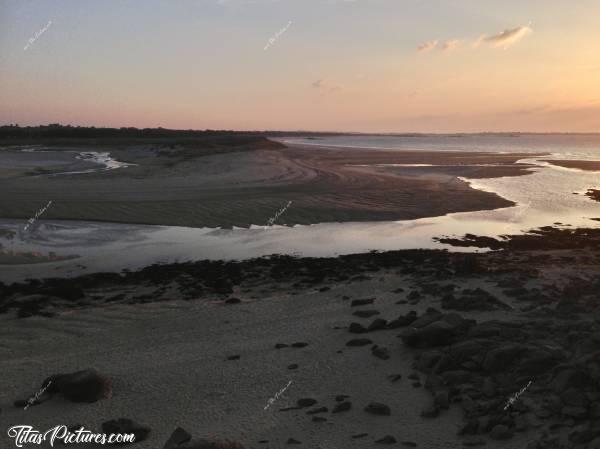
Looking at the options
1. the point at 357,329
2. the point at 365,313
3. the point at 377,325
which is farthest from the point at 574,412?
the point at 365,313

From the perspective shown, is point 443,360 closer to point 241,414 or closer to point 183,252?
point 241,414

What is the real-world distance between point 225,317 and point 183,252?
6.51 m

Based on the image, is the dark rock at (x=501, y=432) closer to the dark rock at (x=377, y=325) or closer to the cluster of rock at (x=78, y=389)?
the dark rock at (x=377, y=325)

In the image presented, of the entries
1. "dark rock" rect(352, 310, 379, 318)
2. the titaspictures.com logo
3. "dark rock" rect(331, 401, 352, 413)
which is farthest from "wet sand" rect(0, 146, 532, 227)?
"dark rock" rect(331, 401, 352, 413)

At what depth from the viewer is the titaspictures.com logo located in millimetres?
6523

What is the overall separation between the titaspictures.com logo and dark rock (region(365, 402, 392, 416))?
9.47 feet

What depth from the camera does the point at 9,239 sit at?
1845cm

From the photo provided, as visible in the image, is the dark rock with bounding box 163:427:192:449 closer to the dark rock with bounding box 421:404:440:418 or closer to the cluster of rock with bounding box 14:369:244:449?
the cluster of rock with bounding box 14:369:244:449

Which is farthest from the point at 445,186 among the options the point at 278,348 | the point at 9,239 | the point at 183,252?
the point at 278,348

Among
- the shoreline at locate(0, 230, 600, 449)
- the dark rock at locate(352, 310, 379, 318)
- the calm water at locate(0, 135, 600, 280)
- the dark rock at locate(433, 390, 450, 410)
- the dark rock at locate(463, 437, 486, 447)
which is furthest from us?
the calm water at locate(0, 135, 600, 280)

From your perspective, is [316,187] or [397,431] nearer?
[397,431]

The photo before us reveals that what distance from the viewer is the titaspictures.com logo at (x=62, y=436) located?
6.52 metres

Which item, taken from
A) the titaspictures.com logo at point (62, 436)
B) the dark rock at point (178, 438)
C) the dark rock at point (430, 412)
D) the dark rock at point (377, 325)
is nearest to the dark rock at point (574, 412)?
the dark rock at point (430, 412)

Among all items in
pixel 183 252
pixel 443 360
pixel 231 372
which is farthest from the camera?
pixel 183 252
